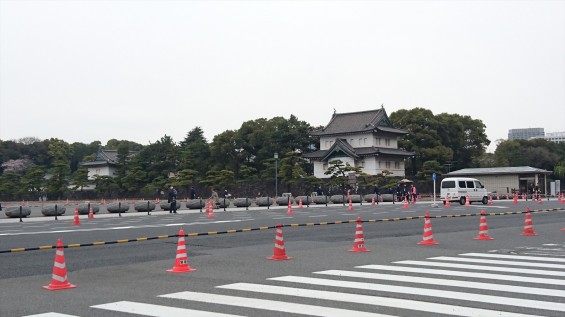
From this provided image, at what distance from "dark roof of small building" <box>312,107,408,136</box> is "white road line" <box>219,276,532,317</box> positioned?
200ft

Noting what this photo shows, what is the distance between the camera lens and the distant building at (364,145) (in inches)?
2746

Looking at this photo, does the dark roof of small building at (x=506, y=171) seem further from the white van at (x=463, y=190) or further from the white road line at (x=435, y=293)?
the white road line at (x=435, y=293)

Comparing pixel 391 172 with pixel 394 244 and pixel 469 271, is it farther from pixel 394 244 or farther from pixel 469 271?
pixel 469 271

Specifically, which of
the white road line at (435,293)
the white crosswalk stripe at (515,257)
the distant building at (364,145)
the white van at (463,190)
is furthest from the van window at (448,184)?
the white road line at (435,293)

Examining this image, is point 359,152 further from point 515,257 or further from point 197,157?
point 515,257

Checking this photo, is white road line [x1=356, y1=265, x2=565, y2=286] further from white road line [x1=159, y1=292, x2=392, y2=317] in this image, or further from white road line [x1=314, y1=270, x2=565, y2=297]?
white road line [x1=159, y1=292, x2=392, y2=317]

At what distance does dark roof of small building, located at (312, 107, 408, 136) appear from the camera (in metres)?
70.4

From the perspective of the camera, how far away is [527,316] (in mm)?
6914

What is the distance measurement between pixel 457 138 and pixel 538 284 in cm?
7077

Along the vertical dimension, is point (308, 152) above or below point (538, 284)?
above

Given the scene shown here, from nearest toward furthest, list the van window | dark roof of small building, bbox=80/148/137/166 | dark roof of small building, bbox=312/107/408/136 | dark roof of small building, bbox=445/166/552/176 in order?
the van window, dark roof of small building, bbox=445/166/552/176, dark roof of small building, bbox=312/107/408/136, dark roof of small building, bbox=80/148/137/166

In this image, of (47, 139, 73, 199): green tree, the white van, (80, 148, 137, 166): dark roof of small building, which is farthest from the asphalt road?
(80, 148, 137, 166): dark roof of small building

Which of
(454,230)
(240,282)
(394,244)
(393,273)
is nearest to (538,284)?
(393,273)

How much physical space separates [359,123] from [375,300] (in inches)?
2588
